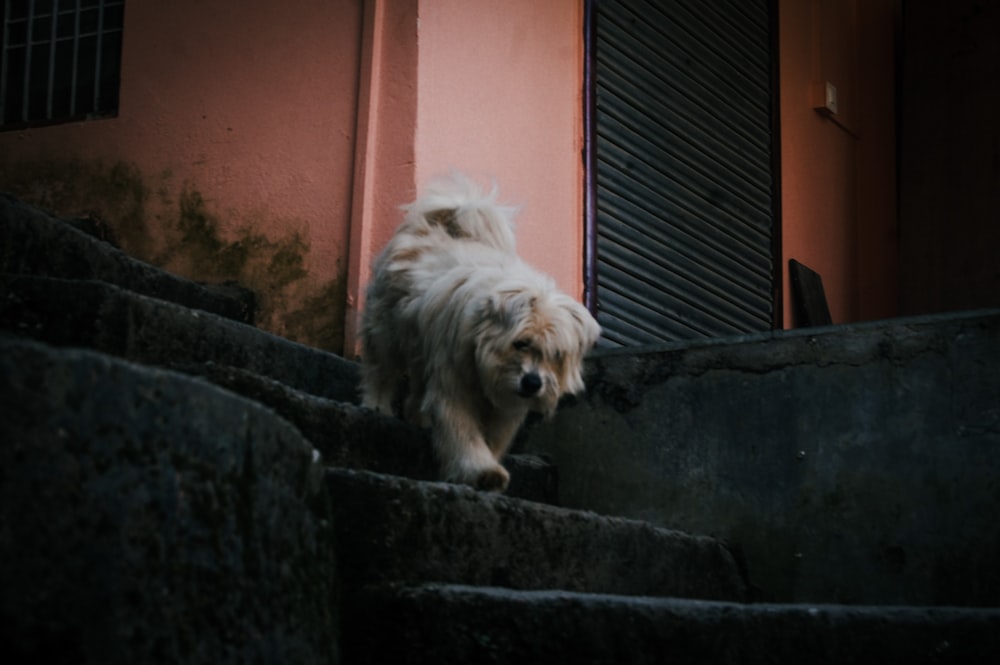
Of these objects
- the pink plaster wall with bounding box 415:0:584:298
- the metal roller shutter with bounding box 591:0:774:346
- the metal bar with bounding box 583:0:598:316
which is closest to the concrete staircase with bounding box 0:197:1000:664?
the pink plaster wall with bounding box 415:0:584:298

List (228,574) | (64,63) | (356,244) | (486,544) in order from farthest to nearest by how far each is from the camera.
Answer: (64,63)
(356,244)
(486,544)
(228,574)

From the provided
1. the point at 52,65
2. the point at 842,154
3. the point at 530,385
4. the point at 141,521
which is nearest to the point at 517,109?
the point at 530,385

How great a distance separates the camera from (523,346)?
427cm

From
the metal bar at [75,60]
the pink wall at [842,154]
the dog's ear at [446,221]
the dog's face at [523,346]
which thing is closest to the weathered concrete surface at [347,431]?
the dog's face at [523,346]

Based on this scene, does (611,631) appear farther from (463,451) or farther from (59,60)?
(59,60)

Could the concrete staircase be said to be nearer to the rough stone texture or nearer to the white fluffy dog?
the rough stone texture

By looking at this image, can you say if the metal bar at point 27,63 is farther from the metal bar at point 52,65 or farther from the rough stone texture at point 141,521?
the rough stone texture at point 141,521

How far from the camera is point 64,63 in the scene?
6.79 m

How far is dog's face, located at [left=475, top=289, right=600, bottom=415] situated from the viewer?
4242 millimetres

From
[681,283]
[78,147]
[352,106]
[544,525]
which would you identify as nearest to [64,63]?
[78,147]

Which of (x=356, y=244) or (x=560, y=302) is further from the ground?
(x=356, y=244)

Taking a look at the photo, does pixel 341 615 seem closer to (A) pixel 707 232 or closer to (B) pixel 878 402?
(B) pixel 878 402

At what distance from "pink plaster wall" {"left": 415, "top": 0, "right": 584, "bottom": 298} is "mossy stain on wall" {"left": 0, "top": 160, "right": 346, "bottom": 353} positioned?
75 centimetres

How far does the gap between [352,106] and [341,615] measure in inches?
132
